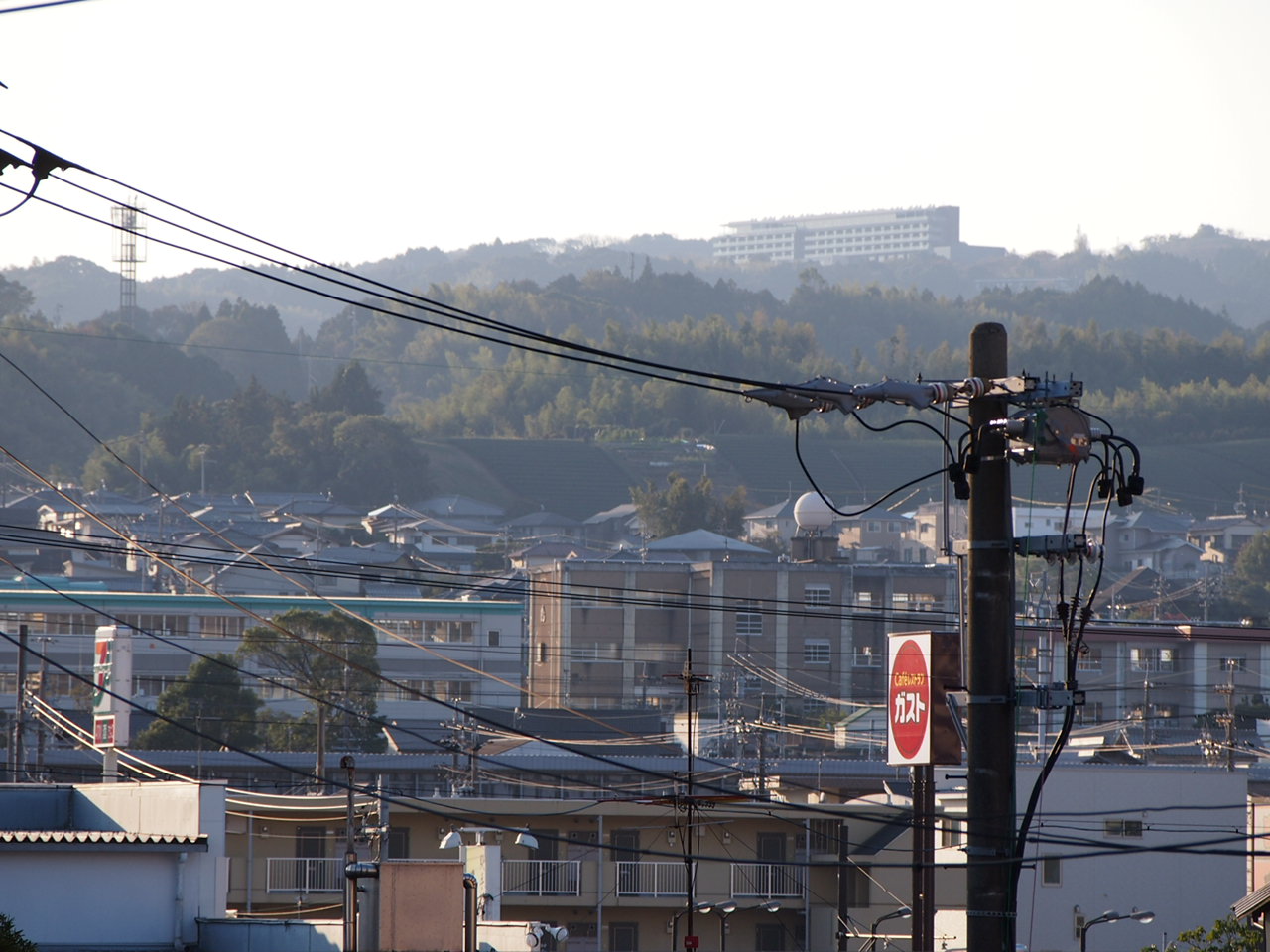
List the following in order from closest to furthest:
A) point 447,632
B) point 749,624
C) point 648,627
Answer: point 749,624, point 648,627, point 447,632

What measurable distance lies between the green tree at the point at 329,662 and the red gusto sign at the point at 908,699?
45547 millimetres

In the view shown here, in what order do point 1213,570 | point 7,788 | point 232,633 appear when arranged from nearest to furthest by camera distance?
point 7,788 < point 232,633 < point 1213,570

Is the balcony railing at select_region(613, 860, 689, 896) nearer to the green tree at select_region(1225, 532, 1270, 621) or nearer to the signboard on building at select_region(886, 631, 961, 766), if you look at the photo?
the signboard on building at select_region(886, 631, 961, 766)

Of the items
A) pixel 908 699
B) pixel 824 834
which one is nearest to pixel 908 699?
pixel 908 699

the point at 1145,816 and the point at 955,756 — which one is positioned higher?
the point at 955,756

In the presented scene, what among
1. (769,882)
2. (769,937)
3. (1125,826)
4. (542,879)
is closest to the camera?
(542,879)

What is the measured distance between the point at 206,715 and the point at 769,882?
102 feet

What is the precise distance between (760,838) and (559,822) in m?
4.28

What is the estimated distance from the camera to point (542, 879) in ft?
123

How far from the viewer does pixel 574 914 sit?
38188mm

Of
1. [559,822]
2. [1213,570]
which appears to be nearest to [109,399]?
[1213,570]

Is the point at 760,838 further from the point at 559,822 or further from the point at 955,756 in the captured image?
the point at 955,756

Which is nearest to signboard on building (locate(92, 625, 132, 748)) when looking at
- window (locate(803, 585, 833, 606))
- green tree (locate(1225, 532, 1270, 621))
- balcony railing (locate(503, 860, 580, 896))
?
balcony railing (locate(503, 860, 580, 896))

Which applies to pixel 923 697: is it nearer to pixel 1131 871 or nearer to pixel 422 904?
pixel 422 904
